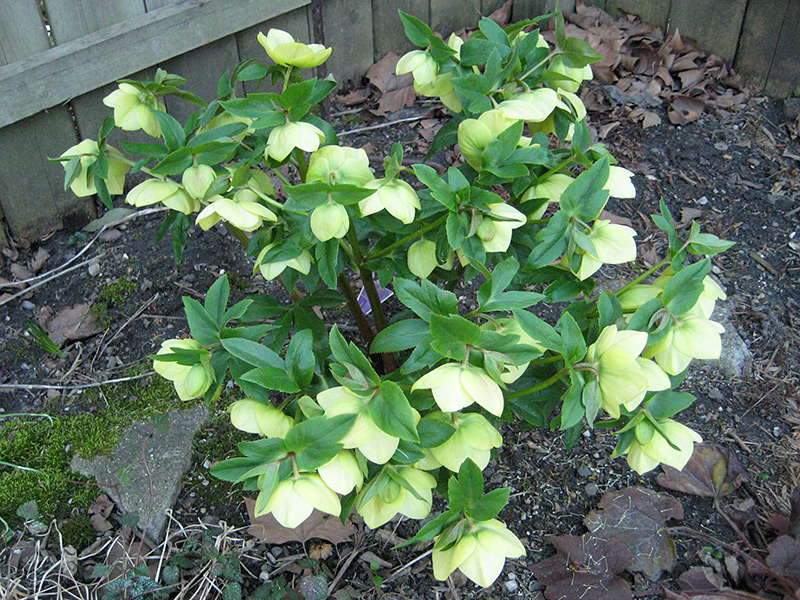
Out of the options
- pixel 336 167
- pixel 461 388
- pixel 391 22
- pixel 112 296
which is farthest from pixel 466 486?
pixel 391 22

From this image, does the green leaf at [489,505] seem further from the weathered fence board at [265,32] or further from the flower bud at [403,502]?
the weathered fence board at [265,32]

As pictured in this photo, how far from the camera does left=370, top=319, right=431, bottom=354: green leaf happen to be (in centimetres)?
107

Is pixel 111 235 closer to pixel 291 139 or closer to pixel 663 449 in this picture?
pixel 291 139

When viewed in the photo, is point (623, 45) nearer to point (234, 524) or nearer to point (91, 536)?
point (234, 524)

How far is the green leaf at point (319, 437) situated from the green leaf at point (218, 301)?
253 millimetres

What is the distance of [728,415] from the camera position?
5.68 feet

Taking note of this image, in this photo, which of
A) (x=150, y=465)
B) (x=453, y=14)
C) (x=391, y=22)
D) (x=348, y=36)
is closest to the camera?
(x=150, y=465)

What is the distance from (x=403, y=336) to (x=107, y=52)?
1351 mm

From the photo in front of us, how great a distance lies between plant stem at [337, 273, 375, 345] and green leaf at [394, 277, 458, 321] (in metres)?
0.36

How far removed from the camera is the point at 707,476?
62.8 inches

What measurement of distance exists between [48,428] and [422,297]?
1.09 metres

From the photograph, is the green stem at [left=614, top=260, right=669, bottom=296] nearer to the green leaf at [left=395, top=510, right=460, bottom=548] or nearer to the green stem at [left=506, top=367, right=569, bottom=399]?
the green stem at [left=506, top=367, right=569, bottom=399]

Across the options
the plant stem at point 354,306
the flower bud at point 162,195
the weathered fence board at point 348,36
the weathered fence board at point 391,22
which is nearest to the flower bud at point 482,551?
the plant stem at point 354,306

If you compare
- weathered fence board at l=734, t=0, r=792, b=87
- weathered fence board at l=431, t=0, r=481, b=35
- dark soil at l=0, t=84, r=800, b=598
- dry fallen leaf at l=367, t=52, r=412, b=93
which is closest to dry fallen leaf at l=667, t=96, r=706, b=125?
dark soil at l=0, t=84, r=800, b=598
